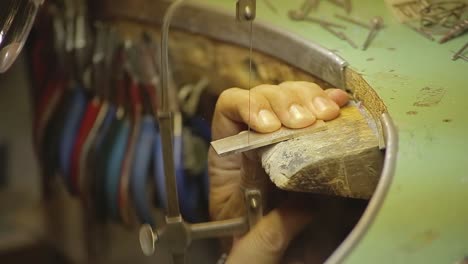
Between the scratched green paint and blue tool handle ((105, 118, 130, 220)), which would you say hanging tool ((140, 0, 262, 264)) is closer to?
the scratched green paint

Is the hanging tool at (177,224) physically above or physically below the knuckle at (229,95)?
below

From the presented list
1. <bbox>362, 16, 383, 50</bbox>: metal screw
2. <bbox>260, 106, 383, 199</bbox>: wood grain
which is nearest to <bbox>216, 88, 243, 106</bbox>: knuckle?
<bbox>260, 106, 383, 199</bbox>: wood grain

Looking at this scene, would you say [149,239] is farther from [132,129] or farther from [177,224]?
[132,129]

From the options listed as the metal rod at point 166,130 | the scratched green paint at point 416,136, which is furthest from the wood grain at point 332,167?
the metal rod at point 166,130

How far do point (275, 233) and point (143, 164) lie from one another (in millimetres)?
658

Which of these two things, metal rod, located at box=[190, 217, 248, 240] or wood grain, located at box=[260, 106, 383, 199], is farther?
metal rod, located at box=[190, 217, 248, 240]

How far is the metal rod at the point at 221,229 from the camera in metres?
0.82

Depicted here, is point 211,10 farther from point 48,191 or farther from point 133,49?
point 48,191

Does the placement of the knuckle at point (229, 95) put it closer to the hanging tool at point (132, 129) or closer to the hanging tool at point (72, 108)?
the hanging tool at point (132, 129)

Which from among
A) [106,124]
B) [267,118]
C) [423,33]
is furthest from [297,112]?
[106,124]

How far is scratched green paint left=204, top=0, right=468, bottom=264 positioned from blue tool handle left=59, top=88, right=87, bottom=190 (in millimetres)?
534

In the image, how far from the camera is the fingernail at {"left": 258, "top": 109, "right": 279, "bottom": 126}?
2.66 ft

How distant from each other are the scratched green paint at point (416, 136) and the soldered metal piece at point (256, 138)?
103 mm

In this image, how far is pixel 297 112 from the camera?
2.68 feet
